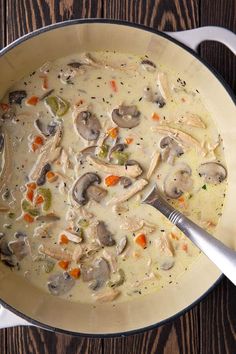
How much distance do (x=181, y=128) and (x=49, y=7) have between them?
1.39 feet

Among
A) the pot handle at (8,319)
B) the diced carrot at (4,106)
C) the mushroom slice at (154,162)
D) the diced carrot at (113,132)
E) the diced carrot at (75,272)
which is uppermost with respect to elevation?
the diced carrot at (4,106)

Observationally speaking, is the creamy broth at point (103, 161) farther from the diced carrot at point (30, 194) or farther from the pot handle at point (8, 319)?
the pot handle at point (8, 319)

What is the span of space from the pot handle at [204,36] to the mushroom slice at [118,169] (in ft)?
1.01

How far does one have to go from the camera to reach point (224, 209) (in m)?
1.46

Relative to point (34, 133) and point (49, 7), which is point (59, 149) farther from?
point (49, 7)

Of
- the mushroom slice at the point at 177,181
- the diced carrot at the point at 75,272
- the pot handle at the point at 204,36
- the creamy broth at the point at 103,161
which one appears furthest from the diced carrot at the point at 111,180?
the pot handle at the point at 204,36

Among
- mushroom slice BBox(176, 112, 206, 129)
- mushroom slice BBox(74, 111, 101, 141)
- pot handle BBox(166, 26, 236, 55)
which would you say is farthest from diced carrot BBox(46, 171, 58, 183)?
pot handle BBox(166, 26, 236, 55)

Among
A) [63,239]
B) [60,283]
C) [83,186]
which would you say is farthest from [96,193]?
[60,283]

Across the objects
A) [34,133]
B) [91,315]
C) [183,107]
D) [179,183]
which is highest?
[34,133]

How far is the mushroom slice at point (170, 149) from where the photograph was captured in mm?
1438

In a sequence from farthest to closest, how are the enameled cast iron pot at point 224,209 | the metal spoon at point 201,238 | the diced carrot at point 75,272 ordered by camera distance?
the diced carrot at point 75,272 → the enameled cast iron pot at point 224,209 → the metal spoon at point 201,238

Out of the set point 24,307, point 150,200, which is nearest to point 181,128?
point 150,200

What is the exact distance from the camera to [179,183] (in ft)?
4.73

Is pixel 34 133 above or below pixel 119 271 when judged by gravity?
above
